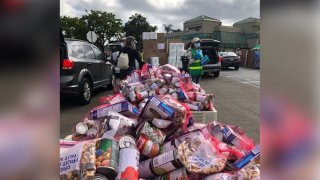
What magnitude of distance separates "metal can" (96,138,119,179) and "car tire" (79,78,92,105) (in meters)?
7.03

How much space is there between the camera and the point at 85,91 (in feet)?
30.9

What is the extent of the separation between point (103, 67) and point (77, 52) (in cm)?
205

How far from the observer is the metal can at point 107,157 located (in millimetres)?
2010

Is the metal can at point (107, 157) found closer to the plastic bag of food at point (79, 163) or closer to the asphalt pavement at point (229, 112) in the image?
the plastic bag of food at point (79, 163)

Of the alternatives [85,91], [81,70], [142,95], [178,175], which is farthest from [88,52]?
[178,175]

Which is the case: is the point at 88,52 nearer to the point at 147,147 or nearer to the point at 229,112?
the point at 229,112

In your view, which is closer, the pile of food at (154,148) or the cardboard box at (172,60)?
the pile of food at (154,148)

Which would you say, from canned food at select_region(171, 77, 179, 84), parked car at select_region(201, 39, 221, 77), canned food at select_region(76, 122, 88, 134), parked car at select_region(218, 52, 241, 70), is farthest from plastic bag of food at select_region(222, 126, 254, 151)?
parked car at select_region(218, 52, 241, 70)

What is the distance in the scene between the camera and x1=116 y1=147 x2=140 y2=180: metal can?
2016 millimetres

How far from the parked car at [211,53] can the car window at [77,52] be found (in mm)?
10312

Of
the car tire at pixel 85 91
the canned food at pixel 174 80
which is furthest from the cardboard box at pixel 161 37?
the canned food at pixel 174 80

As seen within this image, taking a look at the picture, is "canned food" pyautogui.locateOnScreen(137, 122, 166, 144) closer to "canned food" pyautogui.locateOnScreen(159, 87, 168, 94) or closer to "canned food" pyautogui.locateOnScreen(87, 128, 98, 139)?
"canned food" pyautogui.locateOnScreen(87, 128, 98, 139)

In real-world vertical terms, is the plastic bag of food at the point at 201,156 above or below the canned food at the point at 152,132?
below
